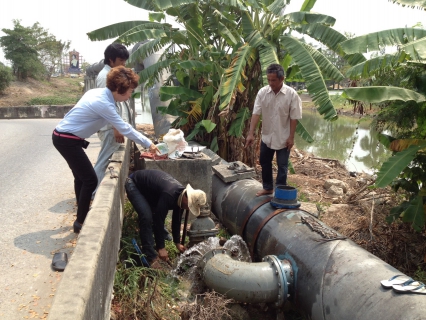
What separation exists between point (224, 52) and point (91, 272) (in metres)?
7.67

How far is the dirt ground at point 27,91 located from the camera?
1045 inches

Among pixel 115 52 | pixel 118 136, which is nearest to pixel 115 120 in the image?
pixel 118 136

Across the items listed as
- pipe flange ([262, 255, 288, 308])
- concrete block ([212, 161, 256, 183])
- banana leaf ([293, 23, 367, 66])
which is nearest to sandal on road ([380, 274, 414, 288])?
pipe flange ([262, 255, 288, 308])

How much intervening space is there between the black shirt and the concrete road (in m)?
0.97

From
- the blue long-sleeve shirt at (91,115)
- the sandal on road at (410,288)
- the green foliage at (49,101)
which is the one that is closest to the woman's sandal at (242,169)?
the blue long-sleeve shirt at (91,115)

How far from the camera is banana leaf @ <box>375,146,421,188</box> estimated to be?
5.44 meters

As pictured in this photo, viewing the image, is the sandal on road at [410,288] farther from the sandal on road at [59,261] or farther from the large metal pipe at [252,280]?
the sandal on road at [59,261]

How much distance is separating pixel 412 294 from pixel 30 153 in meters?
9.20

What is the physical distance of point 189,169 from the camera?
6516mm

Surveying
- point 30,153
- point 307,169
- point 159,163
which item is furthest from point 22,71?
point 159,163

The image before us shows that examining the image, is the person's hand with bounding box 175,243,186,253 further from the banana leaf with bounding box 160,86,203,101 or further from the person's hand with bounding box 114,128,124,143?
the banana leaf with bounding box 160,86,203,101

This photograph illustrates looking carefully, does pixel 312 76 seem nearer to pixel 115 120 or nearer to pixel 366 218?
pixel 366 218

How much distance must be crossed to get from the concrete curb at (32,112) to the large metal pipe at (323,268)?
19697 millimetres

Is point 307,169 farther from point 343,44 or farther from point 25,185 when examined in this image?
point 25,185
